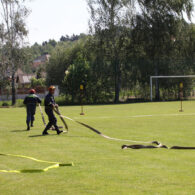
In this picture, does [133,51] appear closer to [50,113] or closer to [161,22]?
[161,22]

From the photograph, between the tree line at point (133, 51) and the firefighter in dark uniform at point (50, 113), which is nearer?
the firefighter in dark uniform at point (50, 113)

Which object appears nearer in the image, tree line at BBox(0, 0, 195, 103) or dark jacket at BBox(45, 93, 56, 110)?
dark jacket at BBox(45, 93, 56, 110)

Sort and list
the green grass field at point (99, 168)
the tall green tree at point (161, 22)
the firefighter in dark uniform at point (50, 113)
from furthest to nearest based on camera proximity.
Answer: the tall green tree at point (161, 22) < the firefighter in dark uniform at point (50, 113) < the green grass field at point (99, 168)

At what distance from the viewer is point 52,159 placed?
9.50 meters

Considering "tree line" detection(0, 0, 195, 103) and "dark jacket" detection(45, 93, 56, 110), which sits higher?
"tree line" detection(0, 0, 195, 103)

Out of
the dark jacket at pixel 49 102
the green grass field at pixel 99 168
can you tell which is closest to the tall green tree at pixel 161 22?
the dark jacket at pixel 49 102

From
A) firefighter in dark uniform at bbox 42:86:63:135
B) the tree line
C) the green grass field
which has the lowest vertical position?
the green grass field

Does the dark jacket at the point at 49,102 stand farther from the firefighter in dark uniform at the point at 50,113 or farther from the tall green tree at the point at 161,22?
the tall green tree at the point at 161,22

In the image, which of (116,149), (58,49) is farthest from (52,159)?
(58,49)

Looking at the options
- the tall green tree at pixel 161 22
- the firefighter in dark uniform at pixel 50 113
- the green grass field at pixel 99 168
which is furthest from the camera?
the tall green tree at pixel 161 22

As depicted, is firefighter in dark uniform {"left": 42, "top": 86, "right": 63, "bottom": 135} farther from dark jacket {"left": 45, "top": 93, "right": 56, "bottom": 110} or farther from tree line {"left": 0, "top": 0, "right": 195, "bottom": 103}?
tree line {"left": 0, "top": 0, "right": 195, "bottom": 103}

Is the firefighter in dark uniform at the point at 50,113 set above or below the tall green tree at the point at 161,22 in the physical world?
below

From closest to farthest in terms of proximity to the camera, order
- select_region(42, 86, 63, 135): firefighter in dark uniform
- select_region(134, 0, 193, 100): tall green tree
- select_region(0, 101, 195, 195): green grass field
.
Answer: select_region(0, 101, 195, 195): green grass field → select_region(42, 86, 63, 135): firefighter in dark uniform → select_region(134, 0, 193, 100): tall green tree

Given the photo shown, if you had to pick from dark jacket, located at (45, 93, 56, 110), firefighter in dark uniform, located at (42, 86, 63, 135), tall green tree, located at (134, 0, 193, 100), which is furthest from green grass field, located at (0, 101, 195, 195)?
tall green tree, located at (134, 0, 193, 100)
